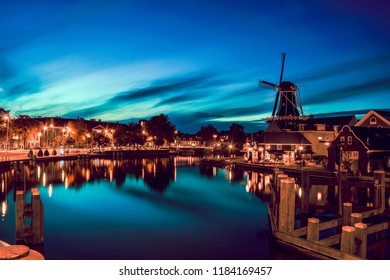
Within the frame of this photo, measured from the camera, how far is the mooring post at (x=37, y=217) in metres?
11.6

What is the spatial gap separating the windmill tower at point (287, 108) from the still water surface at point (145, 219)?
25131mm

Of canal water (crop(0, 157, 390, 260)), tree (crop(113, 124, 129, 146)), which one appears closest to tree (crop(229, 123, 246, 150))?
tree (crop(113, 124, 129, 146))

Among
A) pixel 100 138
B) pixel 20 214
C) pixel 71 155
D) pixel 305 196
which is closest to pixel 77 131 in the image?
pixel 100 138

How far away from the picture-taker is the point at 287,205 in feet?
35.0

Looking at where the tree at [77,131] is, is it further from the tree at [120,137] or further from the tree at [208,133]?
the tree at [208,133]

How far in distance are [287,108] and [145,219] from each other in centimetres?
4410

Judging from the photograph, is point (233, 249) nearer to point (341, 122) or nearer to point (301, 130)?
point (301, 130)

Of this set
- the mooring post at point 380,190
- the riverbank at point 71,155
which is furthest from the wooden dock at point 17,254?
the riverbank at point 71,155

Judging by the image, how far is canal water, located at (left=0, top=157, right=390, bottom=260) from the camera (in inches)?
479

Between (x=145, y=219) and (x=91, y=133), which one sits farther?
(x=91, y=133)

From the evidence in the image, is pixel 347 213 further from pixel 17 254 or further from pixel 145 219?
pixel 17 254

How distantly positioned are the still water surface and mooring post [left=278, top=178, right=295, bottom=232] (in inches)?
60.7

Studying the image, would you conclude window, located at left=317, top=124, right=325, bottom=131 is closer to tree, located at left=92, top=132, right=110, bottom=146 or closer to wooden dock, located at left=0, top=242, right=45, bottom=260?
wooden dock, located at left=0, top=242, right=45, bottom=260
